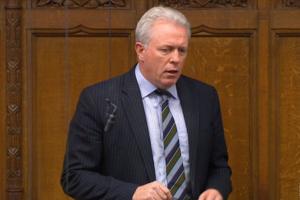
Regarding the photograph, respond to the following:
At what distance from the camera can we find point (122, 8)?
5.27 m

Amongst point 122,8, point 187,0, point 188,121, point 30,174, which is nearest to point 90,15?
point 122,8

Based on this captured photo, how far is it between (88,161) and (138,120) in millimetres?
266

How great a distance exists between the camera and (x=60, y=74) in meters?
5.27

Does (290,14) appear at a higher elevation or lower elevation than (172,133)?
higher

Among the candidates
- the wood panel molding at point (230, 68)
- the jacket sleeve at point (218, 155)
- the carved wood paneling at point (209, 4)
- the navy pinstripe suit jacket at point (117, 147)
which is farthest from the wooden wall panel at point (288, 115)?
the navy pinstripe suit jacket at point (117, 147)

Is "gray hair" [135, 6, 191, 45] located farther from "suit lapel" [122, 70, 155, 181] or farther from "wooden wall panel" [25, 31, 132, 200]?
"wooden wall panel" [25, 31, 132, 200]

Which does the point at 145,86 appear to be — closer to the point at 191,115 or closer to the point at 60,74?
the point at 191,115

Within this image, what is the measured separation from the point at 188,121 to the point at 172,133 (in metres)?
0.09

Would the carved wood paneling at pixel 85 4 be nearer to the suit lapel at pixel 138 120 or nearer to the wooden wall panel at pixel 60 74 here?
the wooden wall panel at pixel 60 74

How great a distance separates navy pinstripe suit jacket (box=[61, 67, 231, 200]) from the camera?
4.19 m

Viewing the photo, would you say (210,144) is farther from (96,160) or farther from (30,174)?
(30,174)

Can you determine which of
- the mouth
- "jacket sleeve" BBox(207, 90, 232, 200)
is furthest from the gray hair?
"jacket sleeve" BBox(207, 90, 232, 200)

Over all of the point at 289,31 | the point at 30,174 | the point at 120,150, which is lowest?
the point at 30,174

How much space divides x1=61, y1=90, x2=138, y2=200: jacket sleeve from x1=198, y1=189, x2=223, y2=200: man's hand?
0.95ft
